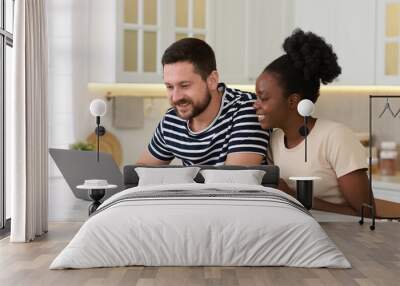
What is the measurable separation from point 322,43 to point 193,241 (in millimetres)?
3243

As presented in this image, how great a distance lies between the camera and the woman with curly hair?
21.9 ft

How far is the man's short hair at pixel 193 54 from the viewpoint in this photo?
6.98 meters

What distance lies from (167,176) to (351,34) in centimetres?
244

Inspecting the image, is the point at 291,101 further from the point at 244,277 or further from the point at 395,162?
the point at 244,277

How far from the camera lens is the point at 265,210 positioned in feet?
15.3

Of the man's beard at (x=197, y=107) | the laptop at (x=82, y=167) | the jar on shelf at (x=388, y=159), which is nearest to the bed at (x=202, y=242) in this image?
the man's beard at (x=197, y=107)

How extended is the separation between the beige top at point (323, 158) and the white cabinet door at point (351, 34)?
723 mm

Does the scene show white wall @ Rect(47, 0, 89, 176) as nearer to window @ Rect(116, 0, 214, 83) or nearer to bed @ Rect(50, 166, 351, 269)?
window @ Rect(116, 0, 214, 83)

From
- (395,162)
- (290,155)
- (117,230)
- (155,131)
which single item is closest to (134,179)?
(155,131)

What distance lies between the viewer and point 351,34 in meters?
7.21

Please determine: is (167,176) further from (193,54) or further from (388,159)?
(388,159)

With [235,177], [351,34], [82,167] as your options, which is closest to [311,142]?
[235,177]

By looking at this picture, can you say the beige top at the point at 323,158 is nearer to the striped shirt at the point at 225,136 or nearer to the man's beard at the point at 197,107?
the striped shirt at the point at 225,136

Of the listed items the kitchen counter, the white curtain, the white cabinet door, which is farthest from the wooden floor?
the white cabinet door
